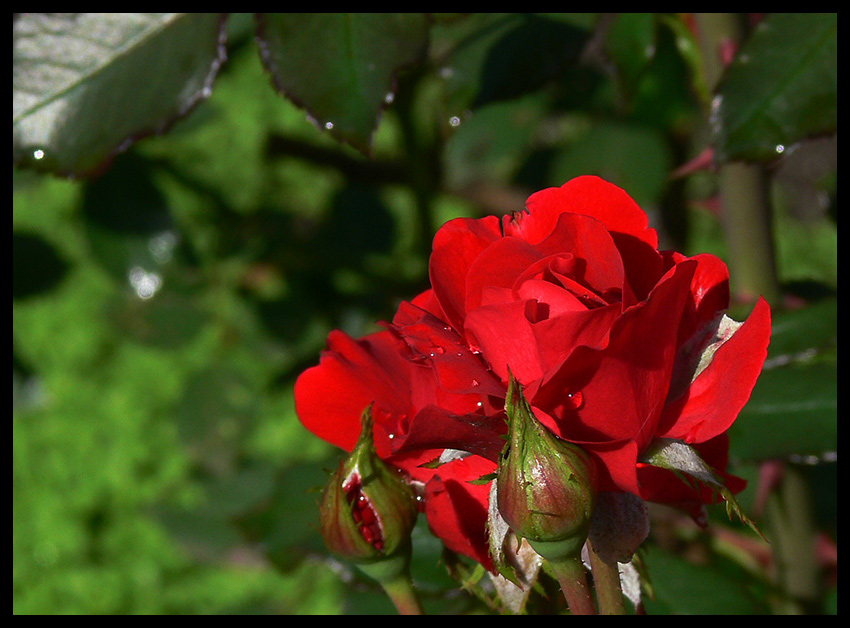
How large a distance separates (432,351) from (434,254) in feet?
0.14

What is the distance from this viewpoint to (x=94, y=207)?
0.93 meters

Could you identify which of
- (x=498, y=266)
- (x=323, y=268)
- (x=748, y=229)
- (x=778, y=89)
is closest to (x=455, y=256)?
(x=498, y=266)

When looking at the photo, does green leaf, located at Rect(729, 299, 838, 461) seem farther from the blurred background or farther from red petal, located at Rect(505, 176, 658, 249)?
red petal, located at Rect(505, 176, 658, 249)

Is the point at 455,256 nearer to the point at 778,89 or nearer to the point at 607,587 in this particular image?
the point at 607,587

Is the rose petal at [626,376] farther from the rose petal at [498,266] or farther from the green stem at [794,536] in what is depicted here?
the green stem at [794,536]

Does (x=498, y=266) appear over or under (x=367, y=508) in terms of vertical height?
over

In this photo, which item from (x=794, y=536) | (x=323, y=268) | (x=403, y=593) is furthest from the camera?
(x=323, y=268)

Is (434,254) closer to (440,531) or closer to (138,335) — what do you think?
(440,531)

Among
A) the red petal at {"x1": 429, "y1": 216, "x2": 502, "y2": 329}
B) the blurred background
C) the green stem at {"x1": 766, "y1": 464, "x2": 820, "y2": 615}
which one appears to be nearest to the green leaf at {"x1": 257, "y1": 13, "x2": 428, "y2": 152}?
the blurred background

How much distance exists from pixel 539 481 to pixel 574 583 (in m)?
0.06

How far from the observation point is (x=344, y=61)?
1.52 feet

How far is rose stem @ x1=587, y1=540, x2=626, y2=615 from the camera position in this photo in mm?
333

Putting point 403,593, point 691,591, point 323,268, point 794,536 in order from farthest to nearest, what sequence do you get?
point 323,268, point 794,536, point 691,591, point 403,593
